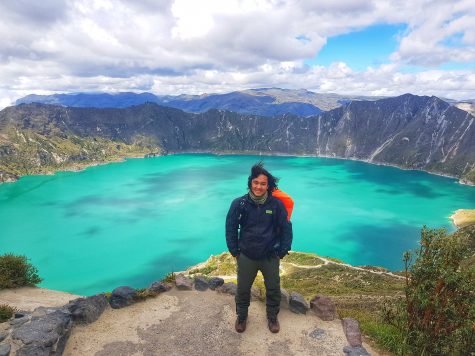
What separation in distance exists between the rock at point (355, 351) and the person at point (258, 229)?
10.1 feet

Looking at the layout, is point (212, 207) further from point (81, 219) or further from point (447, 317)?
point (447, 317)

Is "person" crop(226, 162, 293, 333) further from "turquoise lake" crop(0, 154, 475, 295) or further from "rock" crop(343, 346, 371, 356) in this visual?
"turquoise lake" crop(0, 154, 475, 295)

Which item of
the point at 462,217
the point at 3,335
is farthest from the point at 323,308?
the point at 462,217

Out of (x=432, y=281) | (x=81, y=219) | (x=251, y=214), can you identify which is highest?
(x=251, y=214)

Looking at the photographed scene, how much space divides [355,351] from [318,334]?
147 centimetres

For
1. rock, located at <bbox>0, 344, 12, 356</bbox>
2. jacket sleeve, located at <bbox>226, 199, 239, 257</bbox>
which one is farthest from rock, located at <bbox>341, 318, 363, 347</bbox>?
rock, located at <bbox>0, 344, 12, 356</bbox>

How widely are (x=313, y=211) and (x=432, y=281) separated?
137509mm

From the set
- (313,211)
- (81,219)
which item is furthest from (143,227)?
(313,211)

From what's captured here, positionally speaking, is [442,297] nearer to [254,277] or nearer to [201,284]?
[254,277]

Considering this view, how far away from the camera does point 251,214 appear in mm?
11367

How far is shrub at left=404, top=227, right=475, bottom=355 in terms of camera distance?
10.1m

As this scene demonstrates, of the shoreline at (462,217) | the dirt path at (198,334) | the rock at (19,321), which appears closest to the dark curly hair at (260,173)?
the dirt path at (198,334)

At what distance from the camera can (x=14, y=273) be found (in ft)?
66.2

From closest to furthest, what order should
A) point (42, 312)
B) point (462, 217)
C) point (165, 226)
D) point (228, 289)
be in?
1. point (42, 312)
2. point (228, 289)
3. point (165, 226)
4. point (462, 217)
